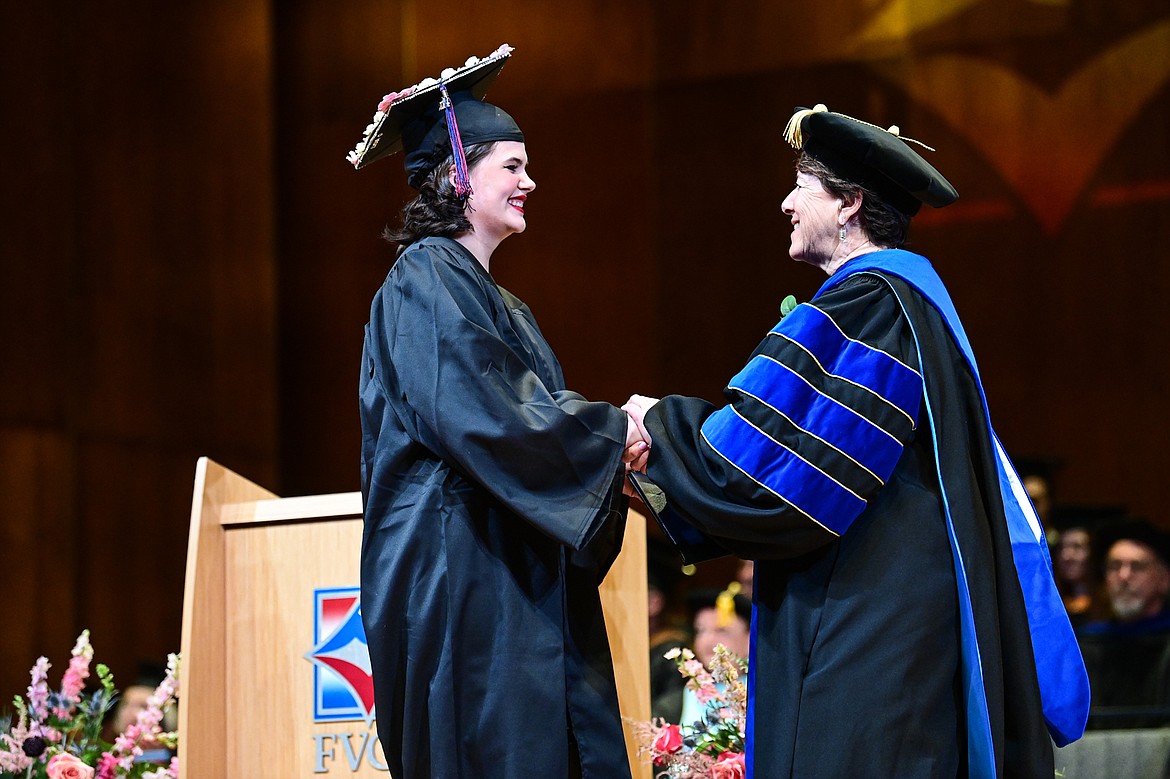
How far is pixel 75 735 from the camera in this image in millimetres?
3275

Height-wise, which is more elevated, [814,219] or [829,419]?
[814,219]

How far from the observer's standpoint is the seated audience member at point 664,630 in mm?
5812

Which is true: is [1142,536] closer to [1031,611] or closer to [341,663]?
[1031,611]

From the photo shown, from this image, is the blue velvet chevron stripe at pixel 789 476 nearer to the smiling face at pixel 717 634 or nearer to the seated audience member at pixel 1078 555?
the smiling face at pixel 717 634

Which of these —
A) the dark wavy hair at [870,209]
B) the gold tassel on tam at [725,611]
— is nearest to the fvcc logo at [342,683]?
the dark wavy hair at [870,209]

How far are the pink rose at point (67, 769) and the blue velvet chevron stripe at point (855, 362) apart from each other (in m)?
1.84

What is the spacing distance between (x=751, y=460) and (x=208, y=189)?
5.68m

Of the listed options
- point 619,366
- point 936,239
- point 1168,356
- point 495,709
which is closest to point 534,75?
point 619,366

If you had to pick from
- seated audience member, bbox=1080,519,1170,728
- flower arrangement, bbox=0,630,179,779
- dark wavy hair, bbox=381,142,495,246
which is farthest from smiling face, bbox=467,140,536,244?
seated audience member, bbox=1080,519,1170,728

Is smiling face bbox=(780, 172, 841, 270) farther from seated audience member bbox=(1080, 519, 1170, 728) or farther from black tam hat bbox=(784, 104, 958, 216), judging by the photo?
seated audience member bbox=(1080, 519, 1170, 728)

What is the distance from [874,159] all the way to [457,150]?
32.4 inches

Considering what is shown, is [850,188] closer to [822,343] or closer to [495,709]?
[822,343]

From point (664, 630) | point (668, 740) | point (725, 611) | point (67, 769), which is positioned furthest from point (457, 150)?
point (664, 630)

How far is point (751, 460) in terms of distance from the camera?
8.16 feet
